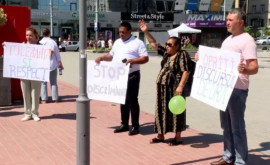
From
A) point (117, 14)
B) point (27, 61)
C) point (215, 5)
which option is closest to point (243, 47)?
point (27, 61)

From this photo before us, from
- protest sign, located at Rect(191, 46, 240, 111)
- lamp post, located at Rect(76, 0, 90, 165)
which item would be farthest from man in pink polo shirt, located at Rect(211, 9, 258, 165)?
lamp post, located at Rect(76, 0, 90, 165)

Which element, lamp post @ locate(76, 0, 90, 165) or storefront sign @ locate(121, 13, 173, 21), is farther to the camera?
storefront sign @ locate(121, 13, 173, 21)

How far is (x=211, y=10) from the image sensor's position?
66.9 m

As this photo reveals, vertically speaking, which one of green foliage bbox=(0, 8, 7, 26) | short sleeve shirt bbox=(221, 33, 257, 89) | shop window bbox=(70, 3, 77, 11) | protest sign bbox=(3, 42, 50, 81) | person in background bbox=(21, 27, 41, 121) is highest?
shop window bbox=(70, 3, 77, 11)

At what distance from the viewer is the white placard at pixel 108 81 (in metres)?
6.18

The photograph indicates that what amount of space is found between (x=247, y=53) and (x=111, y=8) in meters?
59.0

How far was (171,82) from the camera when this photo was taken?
5.86 m

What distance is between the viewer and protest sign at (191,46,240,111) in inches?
179

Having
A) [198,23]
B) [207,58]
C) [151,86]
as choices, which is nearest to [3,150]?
[207,58]

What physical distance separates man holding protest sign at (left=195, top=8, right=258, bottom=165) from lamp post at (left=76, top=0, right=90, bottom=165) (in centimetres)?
163

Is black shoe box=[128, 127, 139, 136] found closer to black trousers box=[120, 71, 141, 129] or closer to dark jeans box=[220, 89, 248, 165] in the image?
black trousers box=[120, 71, 141, 129]

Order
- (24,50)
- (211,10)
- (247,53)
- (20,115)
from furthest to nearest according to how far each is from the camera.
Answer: (211,10), (20,115), (24,50), (247,53)

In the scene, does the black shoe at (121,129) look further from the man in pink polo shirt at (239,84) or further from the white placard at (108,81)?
the man in pink polo shirt at (239,84)

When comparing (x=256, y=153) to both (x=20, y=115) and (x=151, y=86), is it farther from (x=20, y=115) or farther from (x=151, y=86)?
(x=151, y=86)
